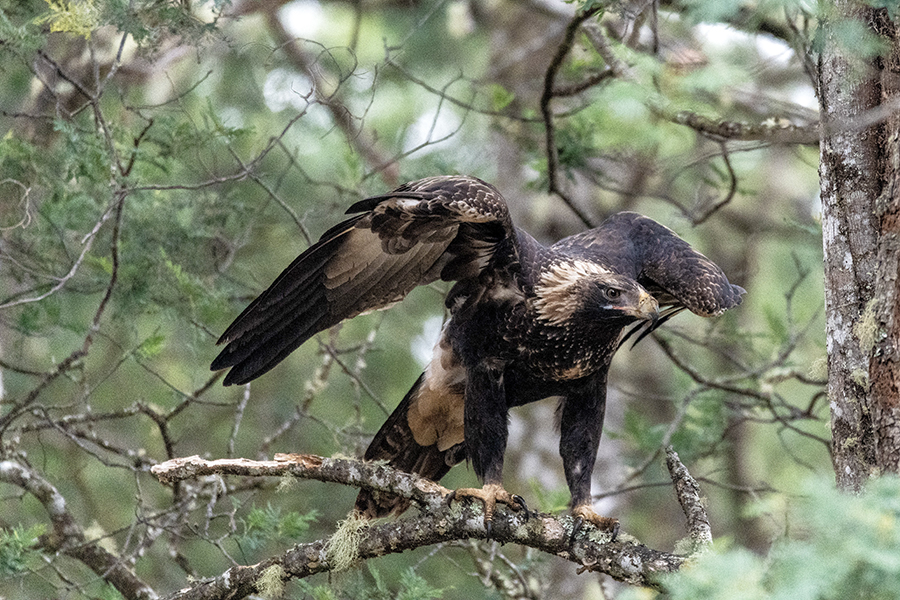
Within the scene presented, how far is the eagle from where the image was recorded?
3.78 meters

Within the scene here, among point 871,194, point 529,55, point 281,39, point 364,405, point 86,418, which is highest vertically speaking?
point 529,55

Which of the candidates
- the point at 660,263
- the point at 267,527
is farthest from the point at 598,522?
the point at 267,527

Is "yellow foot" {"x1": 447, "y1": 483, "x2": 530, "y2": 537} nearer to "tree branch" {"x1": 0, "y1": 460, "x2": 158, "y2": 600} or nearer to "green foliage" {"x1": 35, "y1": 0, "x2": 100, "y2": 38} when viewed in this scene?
"tree branch" {"x1": 0, "y1": 460, "x2": 158, "y2": 600}

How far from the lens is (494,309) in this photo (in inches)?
159

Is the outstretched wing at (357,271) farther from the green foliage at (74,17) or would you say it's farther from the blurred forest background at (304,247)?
the green foliage at (74,17)

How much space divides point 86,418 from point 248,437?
2.97 m

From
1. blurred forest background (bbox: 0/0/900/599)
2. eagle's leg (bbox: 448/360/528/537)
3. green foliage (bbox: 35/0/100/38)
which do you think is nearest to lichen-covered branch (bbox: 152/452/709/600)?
blurred forest background (bbox: 0/0/900/599)

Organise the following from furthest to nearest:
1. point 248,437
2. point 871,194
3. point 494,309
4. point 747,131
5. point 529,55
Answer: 1. point 529,55
2. point 248,437
3. point 747,131
4. point 494,309
5. point 871,194

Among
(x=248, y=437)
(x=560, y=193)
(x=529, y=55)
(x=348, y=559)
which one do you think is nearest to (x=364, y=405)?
(x=248, y=437)

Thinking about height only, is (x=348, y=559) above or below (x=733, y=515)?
below

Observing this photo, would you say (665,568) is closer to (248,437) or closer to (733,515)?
(248,437)

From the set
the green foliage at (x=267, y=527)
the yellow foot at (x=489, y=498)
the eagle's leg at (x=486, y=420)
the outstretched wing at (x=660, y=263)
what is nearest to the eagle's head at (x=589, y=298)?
the outstretched wing at (x=660, y=263)

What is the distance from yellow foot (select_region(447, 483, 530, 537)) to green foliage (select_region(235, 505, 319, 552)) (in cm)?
66

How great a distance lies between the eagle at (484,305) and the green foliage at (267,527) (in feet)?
1.13
